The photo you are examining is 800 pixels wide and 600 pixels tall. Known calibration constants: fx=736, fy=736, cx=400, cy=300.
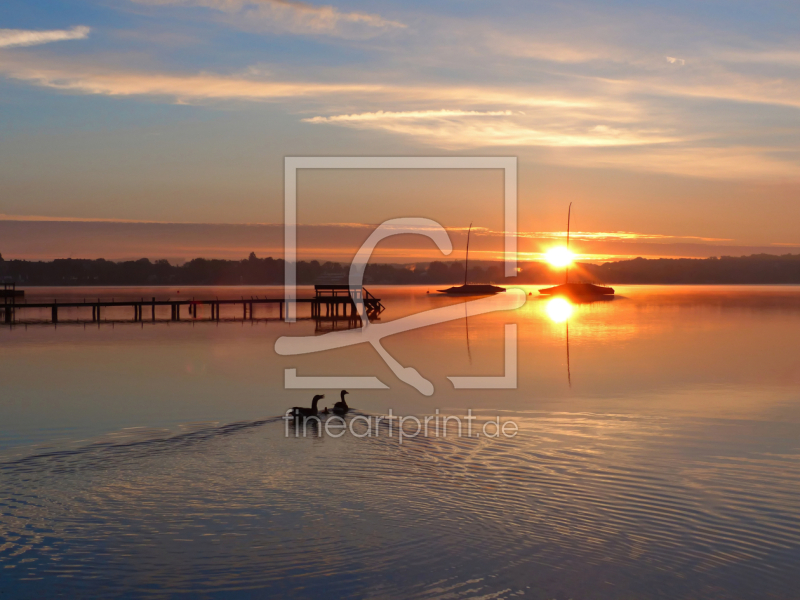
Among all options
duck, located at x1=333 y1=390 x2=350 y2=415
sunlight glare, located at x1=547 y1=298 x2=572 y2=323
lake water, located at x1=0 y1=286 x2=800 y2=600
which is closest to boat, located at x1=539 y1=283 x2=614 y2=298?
sunlight glare, located at x1=547 y1=298 x2=572 y2=323

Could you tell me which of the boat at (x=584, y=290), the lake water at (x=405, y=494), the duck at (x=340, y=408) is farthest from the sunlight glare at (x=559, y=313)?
the duck at (x=340, y=408)

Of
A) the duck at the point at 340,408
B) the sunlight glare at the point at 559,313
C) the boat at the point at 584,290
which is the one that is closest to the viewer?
the duck at the point at 340,408

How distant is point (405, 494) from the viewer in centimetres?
1414

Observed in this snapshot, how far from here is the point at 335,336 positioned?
59375 mm

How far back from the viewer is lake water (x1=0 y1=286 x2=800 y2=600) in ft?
34.0

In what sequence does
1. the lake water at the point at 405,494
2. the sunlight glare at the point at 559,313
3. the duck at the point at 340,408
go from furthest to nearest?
the sunlight glare at the point at 559,313
the duck at the point at 340,408
the lake water at the point at 405,494

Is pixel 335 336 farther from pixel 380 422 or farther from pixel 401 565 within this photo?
pixel 401 565

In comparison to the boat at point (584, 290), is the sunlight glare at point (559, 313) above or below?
below

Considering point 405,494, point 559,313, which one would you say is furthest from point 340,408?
point 559,313

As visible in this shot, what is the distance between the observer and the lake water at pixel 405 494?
1037 centimetres

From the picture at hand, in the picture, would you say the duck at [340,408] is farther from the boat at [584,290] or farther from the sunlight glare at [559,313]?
the boat at [584,290]

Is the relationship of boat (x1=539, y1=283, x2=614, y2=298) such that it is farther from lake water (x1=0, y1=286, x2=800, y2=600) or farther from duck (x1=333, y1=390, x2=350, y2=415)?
duck (x1=333, y1=390, x2=350, y2=415)

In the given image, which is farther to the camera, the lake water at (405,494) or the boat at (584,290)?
the boat at (584,290)

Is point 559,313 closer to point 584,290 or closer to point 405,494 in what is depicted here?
point 584,290
